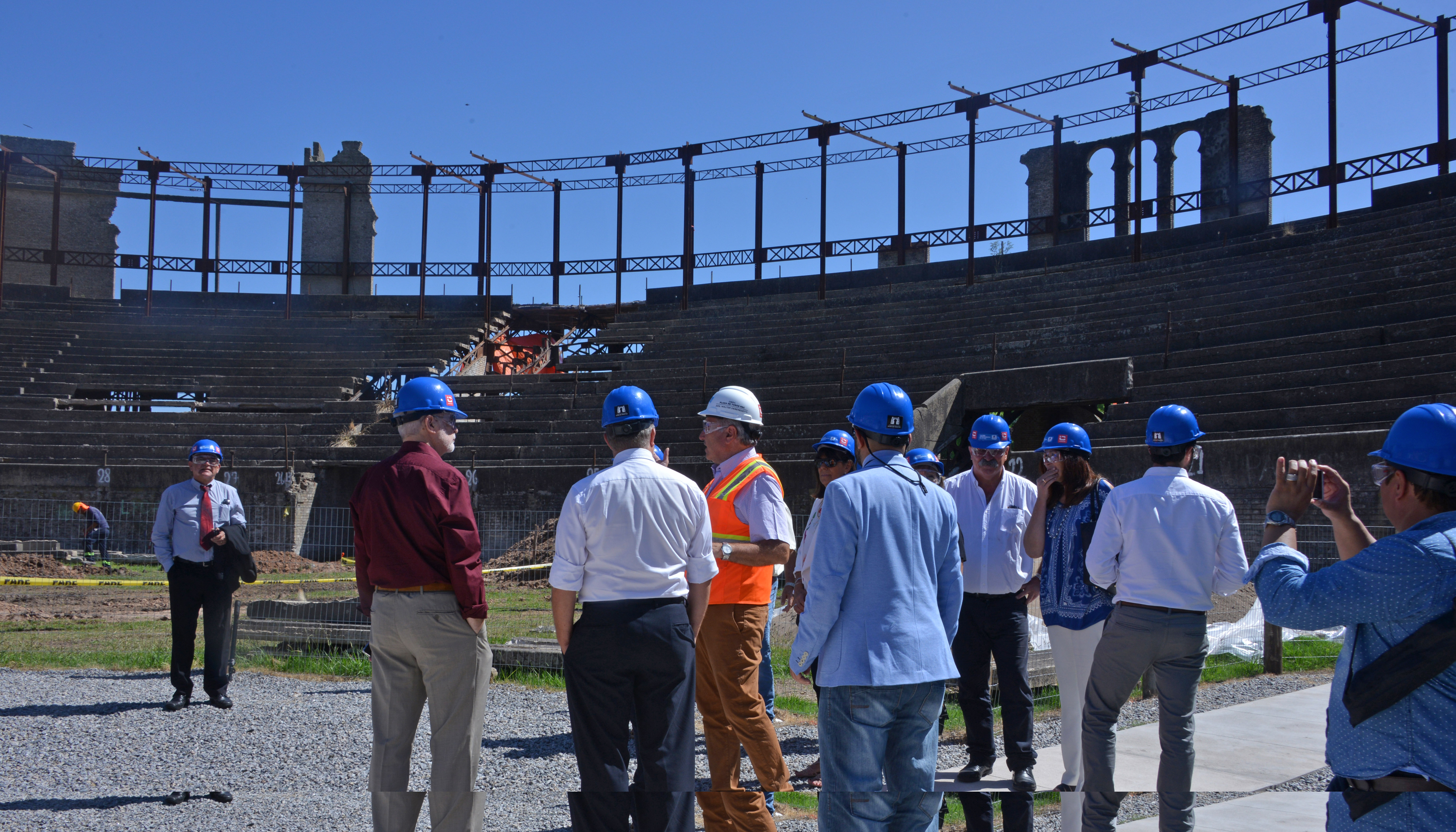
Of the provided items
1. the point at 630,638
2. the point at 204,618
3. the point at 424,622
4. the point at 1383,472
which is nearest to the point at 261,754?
the point at 204,618

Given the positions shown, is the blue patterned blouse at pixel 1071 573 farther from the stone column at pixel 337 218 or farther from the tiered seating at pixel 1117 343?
the stone column at pixel 337 218

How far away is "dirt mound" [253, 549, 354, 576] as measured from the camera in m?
18.5

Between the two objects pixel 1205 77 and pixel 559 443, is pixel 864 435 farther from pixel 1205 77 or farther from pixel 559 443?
pixel 1205 77

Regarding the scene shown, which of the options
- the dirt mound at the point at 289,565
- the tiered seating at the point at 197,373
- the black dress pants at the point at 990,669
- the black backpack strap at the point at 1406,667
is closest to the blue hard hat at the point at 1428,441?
the black backpack strap at the point at 1406,667

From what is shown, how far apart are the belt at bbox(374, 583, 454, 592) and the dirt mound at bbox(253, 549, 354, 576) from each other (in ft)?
49.8

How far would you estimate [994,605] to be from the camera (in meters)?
5.27

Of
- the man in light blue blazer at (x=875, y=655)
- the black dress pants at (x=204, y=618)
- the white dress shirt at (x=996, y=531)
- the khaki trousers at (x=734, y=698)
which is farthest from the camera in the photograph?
the black dress pants at (x=204, y=618)

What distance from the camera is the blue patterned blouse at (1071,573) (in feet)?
15.4

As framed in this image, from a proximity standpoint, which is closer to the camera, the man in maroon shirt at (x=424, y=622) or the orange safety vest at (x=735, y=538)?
the man in maroon shirt at (x=424, y=622)

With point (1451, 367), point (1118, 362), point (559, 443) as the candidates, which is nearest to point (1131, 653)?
point (1451, 367)

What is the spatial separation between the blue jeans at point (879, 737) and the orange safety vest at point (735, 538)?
1322 mm

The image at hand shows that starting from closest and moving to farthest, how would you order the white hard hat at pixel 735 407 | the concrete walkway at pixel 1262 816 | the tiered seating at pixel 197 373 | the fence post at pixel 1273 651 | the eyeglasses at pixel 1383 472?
the eyeglasses at pixel 1383 472
the concrete walkway at pixel 1262 816
the white hard hat at pixel 735 407
the fence post at pixel 1273 651
the tiered seating at pixel 197 373

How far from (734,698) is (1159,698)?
1.75 m

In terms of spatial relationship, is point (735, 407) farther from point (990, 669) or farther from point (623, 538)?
point (990, 669)
